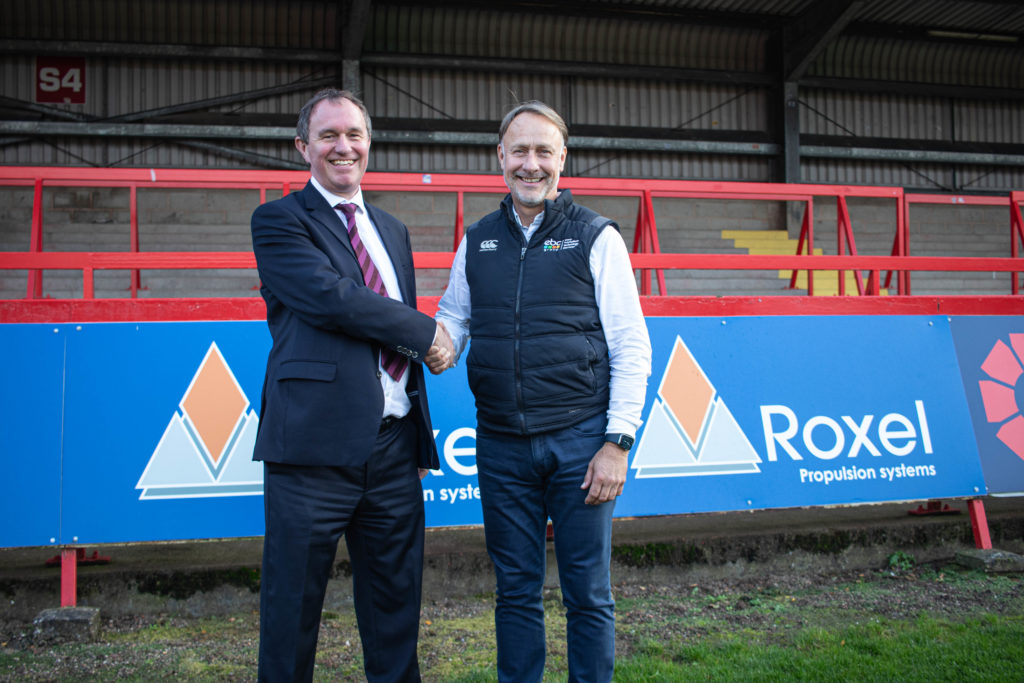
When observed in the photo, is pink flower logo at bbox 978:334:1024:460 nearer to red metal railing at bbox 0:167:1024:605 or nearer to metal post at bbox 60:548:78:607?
red metal railing at bbox 0:167:1024:605

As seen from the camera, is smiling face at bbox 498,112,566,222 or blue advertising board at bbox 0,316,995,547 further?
blue advertising board at bbox 0,316,995,547

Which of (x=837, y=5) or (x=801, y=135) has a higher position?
(x=837, y=5)

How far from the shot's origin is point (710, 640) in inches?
115

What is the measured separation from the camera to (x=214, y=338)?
3.36 m

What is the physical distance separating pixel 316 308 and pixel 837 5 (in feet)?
43.7

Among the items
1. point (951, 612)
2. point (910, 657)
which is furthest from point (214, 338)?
point (951, 612)

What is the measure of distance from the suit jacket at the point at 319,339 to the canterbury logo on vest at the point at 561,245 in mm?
423

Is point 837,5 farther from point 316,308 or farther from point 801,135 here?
point 316,308

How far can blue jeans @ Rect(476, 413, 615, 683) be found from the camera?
80.0 inches

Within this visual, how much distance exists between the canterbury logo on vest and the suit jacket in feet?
1.39

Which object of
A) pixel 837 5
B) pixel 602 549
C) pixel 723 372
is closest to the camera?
pixel 602 549

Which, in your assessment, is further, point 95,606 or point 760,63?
point 760,63

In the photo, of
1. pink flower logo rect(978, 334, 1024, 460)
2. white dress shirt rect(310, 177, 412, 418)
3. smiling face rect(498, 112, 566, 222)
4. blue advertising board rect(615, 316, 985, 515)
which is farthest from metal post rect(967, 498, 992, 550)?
white dress shirt rect(310, 177, 412, 418)

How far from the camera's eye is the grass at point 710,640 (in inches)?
103
